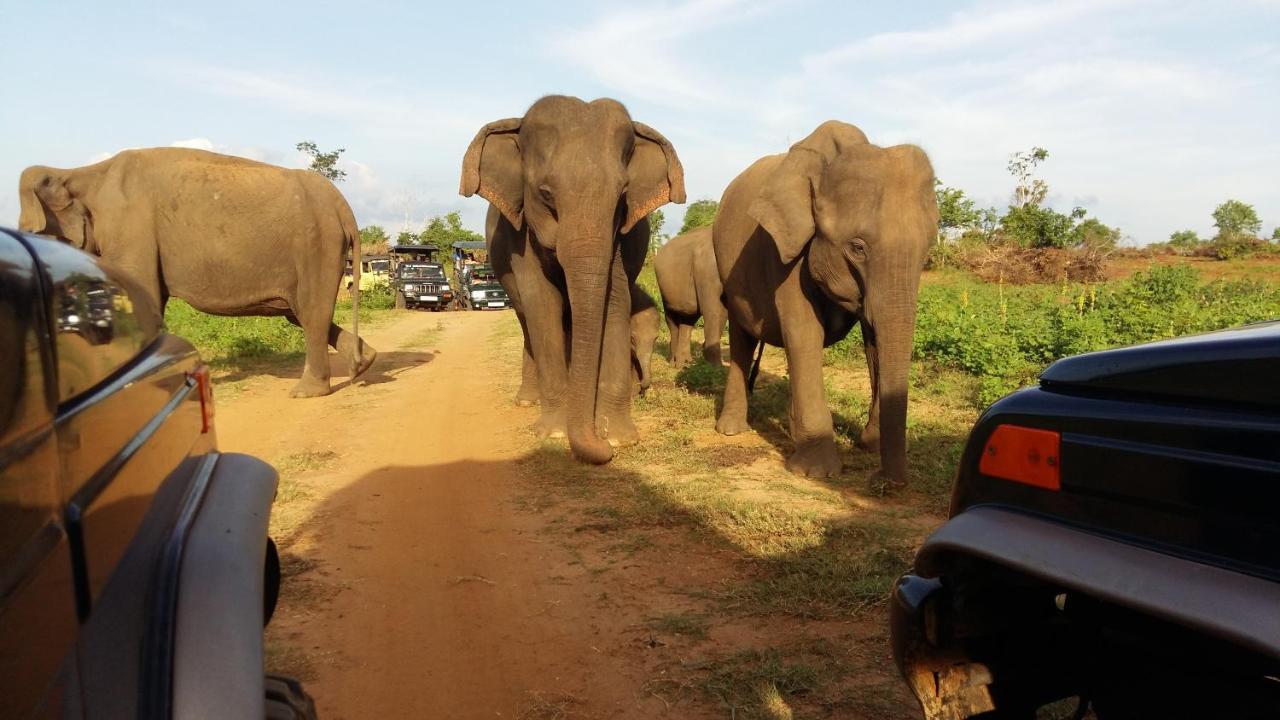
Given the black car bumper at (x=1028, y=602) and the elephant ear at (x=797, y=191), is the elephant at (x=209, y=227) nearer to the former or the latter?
the elephant ear at (x=797, y=191)

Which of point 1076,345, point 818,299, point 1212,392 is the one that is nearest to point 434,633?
point 1212,392

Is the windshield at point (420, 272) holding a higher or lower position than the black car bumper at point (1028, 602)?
higher

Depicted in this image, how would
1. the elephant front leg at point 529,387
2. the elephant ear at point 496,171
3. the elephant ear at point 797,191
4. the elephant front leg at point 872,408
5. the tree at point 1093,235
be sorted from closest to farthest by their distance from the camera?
the elephant ear at point 797,191
the elephant front leg at point 872,408
the elephant ear at point 496,171
the elephant front leg at point 529,387
the tree at point 1093,235

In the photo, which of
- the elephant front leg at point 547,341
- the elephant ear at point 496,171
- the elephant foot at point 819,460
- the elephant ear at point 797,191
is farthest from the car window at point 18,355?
the elephant front leg at point 547,341

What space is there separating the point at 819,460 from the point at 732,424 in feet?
5.81

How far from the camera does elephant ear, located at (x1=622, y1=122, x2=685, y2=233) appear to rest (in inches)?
320

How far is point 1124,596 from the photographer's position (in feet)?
5.93

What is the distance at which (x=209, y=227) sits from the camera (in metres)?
10.8

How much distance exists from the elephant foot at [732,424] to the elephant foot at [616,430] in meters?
0.96

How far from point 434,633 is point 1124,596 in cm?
313

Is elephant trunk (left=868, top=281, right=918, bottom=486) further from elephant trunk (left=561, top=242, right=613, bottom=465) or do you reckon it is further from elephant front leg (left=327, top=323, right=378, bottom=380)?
elephant front leg (left=327, top=323, right=378, bottom=380)

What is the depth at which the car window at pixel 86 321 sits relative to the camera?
1679 millimetres

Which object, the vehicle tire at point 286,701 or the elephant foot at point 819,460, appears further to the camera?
the elephant foot at point 819,460

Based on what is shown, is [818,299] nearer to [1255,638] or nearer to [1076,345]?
[1076,345]
